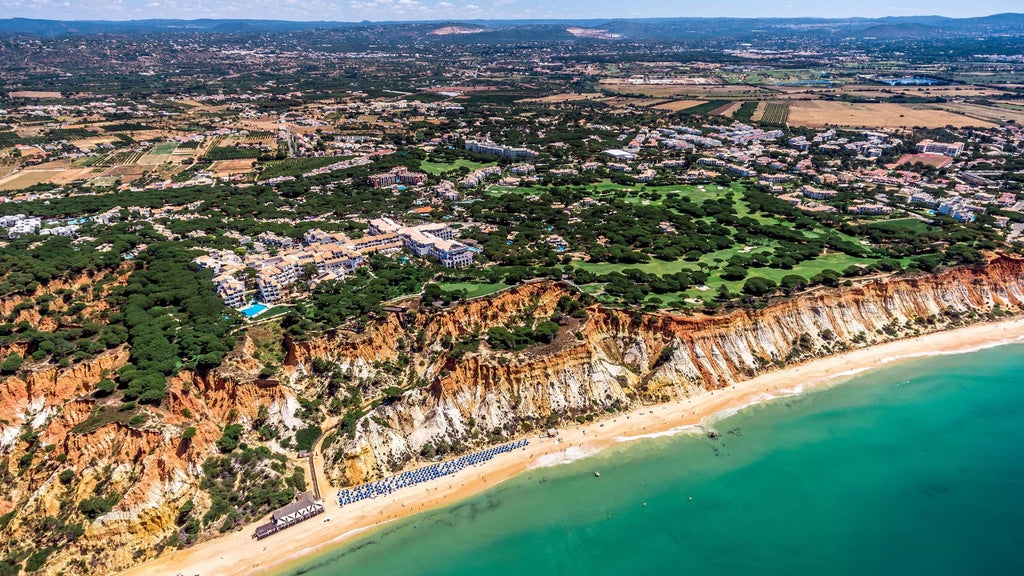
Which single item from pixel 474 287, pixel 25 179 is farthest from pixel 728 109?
pixel 25 179

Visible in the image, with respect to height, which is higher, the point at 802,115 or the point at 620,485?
the point at 802,115

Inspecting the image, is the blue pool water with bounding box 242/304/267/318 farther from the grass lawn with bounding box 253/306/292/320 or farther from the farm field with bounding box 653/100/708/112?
the farm field with bounding box 653/100/708/112

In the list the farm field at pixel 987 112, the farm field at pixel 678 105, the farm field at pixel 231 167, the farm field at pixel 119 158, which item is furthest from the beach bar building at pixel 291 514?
the farm field at pixel 987 112

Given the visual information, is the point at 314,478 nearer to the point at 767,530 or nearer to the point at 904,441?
the point at 767,530

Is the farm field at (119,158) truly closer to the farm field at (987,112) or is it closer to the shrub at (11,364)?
the shrub at (11,364)

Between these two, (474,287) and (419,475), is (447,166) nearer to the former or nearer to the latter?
(474,287)

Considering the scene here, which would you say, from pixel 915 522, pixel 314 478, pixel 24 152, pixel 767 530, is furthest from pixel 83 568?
pixel 24 152
